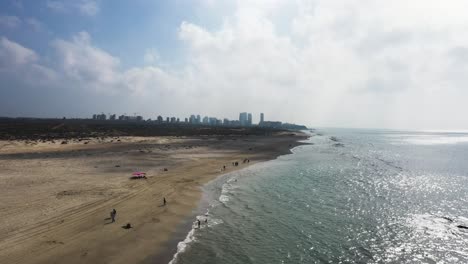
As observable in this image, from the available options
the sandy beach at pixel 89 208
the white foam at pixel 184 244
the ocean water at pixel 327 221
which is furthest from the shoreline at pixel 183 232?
the sandy beach at pixel 89 208

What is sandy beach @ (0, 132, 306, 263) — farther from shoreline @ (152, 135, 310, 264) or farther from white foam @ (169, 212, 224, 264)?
white foam @ (169, 212, 224, 264)

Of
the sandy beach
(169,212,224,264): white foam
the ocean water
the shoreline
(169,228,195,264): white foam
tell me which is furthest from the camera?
the ocean water

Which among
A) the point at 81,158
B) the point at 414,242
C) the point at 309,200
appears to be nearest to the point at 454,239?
the point at 414,242

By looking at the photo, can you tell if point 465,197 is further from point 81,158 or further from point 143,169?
point 81,158

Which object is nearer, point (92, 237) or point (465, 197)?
point (92, 237)

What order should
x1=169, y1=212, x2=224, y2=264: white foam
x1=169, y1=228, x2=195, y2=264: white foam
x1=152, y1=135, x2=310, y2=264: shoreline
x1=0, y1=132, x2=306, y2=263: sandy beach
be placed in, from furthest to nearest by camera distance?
x1=169, y1=212, x2=224, y2=264: white foam
x1=0, y1=132, x2=306, y2=263: sandy beach
x1=169, y1=228, x2=195, y2=264: white foam
x1=152, y1=135, x2=310, y2=264: shoreline

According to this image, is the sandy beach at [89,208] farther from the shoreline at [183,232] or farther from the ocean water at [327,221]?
the ocean water at [327,221]

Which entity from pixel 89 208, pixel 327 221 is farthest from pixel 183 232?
pixel 327 221

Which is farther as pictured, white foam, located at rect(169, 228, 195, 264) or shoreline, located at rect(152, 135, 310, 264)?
white foam, located at rect(169, 228, 195, 264)

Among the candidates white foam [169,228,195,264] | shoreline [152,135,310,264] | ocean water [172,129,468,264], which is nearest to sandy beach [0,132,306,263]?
shoreline [152,135,310,264]
